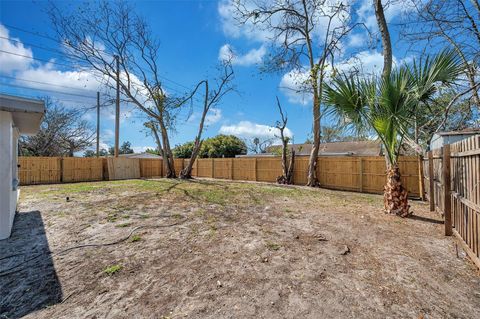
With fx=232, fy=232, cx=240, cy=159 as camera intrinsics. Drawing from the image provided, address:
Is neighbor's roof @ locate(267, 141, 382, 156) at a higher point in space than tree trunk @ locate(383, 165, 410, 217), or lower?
higher

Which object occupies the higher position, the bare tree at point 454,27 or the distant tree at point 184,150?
the bare tree at point 454,27

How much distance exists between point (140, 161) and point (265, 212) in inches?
612

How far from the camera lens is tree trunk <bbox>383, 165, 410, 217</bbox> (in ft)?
17.0

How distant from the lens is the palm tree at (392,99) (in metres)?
4.18

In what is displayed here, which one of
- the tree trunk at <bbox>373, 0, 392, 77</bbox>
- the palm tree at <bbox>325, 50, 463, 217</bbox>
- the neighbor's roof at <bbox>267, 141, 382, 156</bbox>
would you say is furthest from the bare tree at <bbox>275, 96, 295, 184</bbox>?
the palm tree at <bbox>325, 50, 463, 217</bbox>

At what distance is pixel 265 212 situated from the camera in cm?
586

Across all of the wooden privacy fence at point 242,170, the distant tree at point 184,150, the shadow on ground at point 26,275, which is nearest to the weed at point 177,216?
the shadow on ground at point 26,275

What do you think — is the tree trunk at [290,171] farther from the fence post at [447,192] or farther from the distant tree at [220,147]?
the distant tree at [220,147]

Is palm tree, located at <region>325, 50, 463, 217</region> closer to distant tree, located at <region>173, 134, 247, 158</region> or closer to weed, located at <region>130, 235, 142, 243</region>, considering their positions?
weed, located at <region>130, 235, 142, 243</region>

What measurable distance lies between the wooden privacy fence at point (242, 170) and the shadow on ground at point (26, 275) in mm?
10002

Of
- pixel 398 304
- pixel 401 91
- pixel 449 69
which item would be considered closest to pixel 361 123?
pixel 401 91

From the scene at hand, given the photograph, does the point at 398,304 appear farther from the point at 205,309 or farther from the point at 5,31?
the point at 5,31

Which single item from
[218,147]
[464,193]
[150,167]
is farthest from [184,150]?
[464,193]

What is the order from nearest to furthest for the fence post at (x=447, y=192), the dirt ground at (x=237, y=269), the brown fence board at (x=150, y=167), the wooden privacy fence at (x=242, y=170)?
the dirt ground at (x=237, y=269), the fence post at (x=447, y=192), the wooden privacy fence at (x=242, y=170), the brown fence board at (x=150, y=167)
